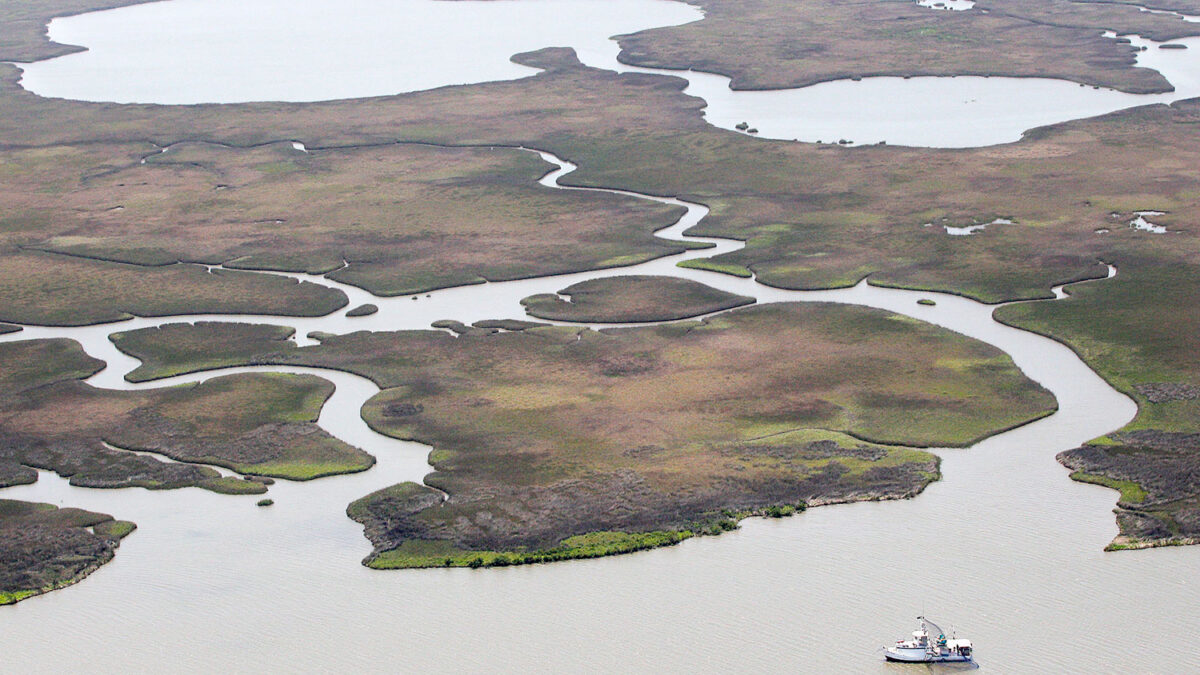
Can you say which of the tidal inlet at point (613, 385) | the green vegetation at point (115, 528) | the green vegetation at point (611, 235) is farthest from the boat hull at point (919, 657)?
the green vegetation at point (115, 528)

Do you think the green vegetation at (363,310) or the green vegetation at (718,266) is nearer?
the green vegetation at (363,310)

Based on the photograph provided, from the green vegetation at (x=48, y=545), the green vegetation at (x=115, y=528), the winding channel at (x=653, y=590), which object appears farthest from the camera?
the green vegetation at (x=115, y=528)

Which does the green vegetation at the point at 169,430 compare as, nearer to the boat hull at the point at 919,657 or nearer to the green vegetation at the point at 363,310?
the green vegetation at the point at 363,310

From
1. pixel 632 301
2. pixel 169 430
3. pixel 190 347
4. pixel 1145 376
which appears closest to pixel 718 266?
pixel 632 301

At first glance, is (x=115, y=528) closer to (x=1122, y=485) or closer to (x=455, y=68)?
(x=1122, y=485)

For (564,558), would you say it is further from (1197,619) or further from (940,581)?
(1197,619)
